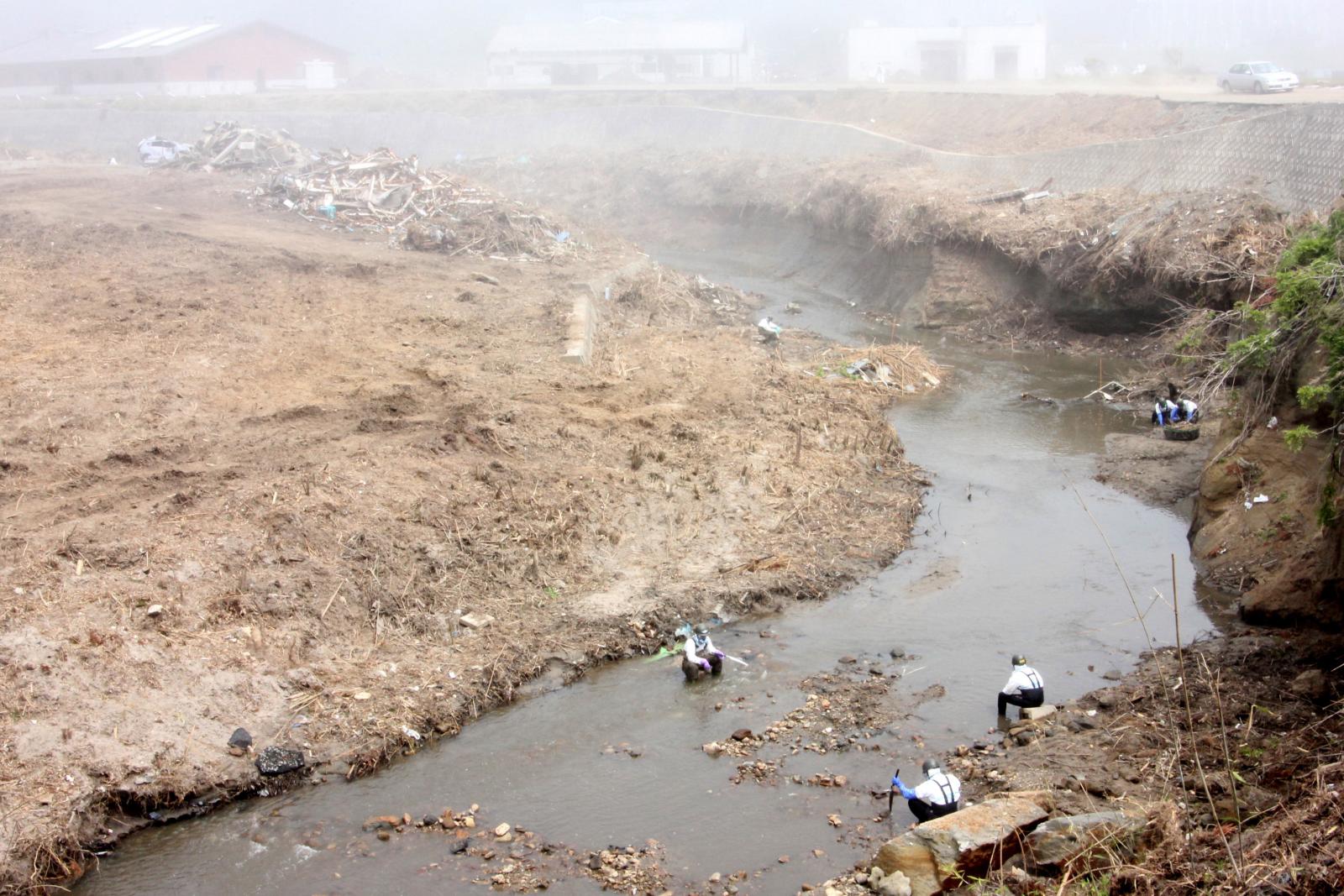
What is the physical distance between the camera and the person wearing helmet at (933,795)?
23.9 feet

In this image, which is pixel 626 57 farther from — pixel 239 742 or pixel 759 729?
pixel 239 742

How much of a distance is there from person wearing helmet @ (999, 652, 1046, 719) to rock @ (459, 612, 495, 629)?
4631 mm

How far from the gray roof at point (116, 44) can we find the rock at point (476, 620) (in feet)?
180

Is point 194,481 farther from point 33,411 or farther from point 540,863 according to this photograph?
point 540,863

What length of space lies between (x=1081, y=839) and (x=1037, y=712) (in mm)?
2913

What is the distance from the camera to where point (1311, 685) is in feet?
28.0

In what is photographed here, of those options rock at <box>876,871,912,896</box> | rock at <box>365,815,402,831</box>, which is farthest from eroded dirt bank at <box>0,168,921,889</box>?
rock at <box>876,871,912,896</box>

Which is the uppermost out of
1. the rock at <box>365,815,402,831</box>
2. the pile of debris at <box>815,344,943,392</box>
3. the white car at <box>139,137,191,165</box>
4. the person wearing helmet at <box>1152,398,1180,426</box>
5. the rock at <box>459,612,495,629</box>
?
the white car at <box>139,137,191,165</box>

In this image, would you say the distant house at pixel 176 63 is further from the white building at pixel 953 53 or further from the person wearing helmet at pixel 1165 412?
the person wearing helmet at pixel 1165 412

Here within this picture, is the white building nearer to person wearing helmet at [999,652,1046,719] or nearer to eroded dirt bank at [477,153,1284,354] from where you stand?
eroded dirt bank at [477,153,1284,354]

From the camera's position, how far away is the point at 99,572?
9.12 meters

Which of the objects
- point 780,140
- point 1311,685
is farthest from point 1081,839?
point 780,140

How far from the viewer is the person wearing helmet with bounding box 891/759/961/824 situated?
7.29 m

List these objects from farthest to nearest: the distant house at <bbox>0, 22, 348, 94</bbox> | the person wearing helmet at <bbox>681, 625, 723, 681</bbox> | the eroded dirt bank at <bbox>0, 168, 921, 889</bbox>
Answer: the distant house at <bbox>0, 22, 348, 94</bbox> < the person wearing helmet at <bbox>681, 625, 723, 681</bbox> < the eroded dirt bank at <bbox>0, 168, 921, 889</bbox>
